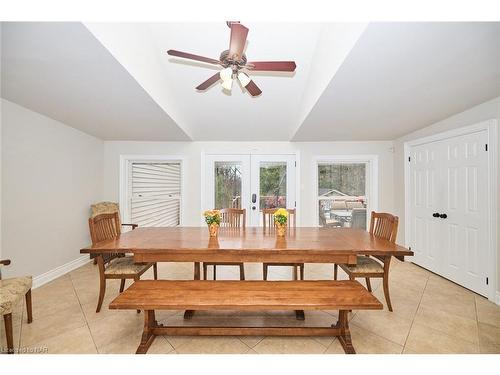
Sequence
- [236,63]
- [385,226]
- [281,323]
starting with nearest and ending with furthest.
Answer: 1. [236,63]
2. [281,323]
3. [385,226]

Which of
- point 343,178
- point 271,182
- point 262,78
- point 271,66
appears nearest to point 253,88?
point 271,66

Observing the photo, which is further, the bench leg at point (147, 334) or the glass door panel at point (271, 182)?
the glass door panel at point (271, 182)

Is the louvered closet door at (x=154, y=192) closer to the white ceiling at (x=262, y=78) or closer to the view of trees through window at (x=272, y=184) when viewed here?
the white ceiling at (x=262, y=78)

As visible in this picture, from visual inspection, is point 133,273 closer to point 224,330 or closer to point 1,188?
point 224,330

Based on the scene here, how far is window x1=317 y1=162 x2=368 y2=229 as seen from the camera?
4215 millimetres

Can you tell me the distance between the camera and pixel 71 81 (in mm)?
1842

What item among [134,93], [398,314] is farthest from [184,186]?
[398,314]

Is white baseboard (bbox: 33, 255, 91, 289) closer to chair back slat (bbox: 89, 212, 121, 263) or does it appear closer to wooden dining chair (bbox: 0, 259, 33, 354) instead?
wooden dining chair (bbox: 0, 259, 33, 354)

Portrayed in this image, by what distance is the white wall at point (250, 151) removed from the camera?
407 centimetres

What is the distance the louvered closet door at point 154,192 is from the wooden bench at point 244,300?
2.81 meters

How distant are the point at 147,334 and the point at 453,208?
3.83 metres

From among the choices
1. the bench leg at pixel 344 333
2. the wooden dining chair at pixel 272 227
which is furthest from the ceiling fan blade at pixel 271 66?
the bench leg at pixel 344 333

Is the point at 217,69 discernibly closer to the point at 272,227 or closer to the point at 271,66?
the point at 271,66

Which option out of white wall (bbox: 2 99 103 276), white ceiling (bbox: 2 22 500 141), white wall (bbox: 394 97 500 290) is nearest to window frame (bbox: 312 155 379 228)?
white wall (bbox: 394 97 500 290)
